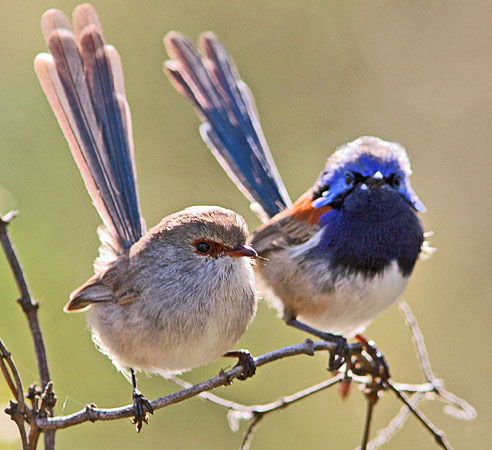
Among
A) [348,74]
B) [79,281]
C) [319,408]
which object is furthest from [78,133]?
[348,74]

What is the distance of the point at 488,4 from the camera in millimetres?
7977

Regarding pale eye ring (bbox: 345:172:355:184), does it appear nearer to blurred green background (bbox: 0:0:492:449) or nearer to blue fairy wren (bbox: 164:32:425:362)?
blue fairy wren (bbox: 164:32:425:362)

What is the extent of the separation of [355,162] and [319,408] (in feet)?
6.91

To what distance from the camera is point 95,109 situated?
3.77 m

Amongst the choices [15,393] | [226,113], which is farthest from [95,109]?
[15,393]

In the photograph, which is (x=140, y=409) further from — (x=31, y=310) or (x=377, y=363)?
(x=377, y=363)

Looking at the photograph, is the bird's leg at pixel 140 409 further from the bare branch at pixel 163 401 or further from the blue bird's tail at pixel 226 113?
the blue bird's tail at pixel 226 113

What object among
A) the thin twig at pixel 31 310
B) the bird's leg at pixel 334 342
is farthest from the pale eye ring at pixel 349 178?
the thin twig at pixel 31 310

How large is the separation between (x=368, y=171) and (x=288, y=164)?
9.27 feet

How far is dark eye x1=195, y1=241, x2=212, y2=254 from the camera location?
337 cm

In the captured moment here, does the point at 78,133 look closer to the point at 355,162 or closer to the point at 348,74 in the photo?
the point at 355,162

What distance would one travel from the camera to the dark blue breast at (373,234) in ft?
13.3

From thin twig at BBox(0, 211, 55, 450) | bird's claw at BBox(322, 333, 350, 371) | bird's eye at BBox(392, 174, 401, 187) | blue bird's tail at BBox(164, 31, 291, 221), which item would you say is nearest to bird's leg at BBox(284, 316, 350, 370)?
bird's claw at BBox(322, 333, 350, 371)

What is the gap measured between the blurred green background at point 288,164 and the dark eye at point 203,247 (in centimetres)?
83
